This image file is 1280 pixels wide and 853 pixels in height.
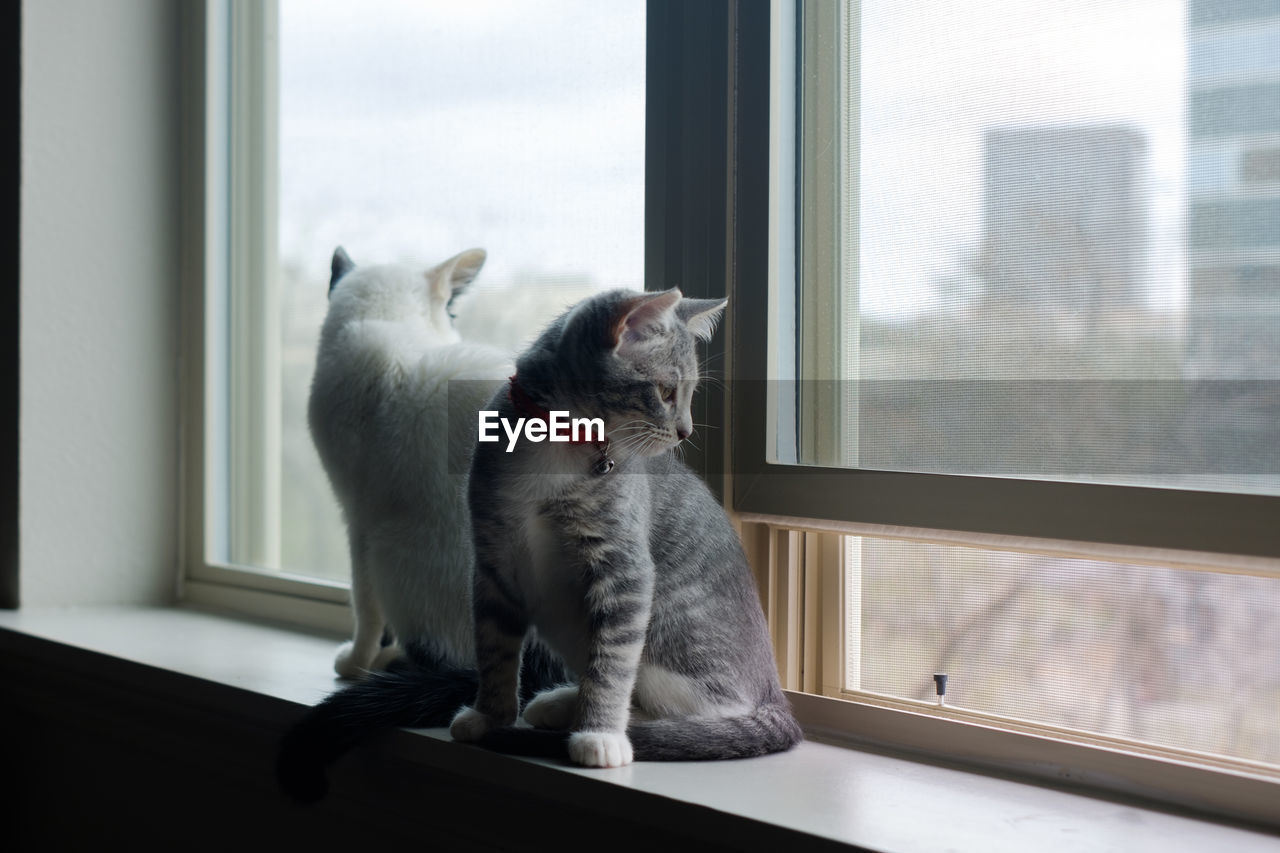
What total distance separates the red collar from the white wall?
43.1 inches

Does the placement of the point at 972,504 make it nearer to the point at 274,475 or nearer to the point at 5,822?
the point at 274,475

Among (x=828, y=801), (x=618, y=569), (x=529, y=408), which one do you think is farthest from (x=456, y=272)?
(x=828, y=801)

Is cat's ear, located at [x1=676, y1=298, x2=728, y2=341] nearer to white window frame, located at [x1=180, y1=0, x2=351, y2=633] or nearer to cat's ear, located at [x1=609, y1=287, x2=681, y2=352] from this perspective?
cat's ear, located at [x1=609, y1=287, x2=681, y2=352]

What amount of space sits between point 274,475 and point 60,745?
1.67ft

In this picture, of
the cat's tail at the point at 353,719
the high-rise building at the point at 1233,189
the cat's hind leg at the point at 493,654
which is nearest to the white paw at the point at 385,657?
the cat's tail at the point at 353,719

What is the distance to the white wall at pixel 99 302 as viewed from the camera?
162 centimetres

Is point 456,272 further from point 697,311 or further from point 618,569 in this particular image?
point 618,569

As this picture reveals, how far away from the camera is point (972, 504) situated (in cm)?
91

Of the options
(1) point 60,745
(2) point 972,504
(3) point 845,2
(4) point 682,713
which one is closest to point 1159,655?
(2) point 972,504

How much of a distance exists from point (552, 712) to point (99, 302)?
120 centimetres

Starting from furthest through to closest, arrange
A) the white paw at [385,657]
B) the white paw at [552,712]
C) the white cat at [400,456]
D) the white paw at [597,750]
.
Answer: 1. the white paw at [385,657]
2. the white cat at [400,456]
3. the white paw at [552,712]
4. the white paw at [597,750]

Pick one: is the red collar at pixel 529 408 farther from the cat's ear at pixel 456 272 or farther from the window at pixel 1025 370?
the cat's ear at pixel 456 272

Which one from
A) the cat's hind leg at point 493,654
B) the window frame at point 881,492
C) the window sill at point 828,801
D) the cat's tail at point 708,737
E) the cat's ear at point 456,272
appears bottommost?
the window sill at point 828,801

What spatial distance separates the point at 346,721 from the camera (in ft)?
3.21
